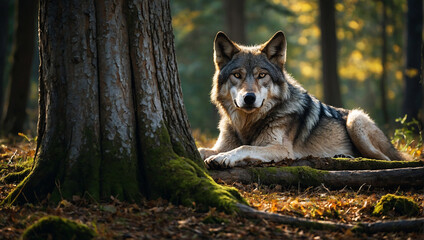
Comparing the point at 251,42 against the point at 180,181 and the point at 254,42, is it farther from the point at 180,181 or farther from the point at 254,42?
the point at 180,181

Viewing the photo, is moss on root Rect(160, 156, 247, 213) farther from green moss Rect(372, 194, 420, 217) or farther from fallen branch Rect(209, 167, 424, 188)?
green moss Rect(372, 194, 420, 217)

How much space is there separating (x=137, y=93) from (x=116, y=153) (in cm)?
74

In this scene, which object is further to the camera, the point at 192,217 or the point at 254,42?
the point at 254,42

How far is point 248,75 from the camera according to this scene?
6891 millimetres

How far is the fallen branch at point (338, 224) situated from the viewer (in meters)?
3.87

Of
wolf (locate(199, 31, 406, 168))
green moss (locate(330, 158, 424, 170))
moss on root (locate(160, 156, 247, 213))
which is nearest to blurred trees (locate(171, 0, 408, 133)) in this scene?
wolf (locate(199, 31, 406, 168))

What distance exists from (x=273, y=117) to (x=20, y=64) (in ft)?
28.5

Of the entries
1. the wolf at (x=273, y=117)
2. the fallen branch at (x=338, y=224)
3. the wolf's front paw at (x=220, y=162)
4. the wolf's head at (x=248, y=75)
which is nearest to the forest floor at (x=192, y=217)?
the fallen branch at (x=338, y=224)

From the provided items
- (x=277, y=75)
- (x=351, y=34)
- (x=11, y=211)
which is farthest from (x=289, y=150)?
(x=351, y=34)

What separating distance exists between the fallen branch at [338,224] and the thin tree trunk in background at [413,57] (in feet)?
34.9

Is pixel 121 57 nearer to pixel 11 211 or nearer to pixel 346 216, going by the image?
pixel 11 211

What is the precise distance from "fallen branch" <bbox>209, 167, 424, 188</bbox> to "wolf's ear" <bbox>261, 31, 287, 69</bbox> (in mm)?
2412

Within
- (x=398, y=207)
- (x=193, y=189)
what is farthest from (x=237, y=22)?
(x=193, y=189)

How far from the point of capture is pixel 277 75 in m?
7.09
